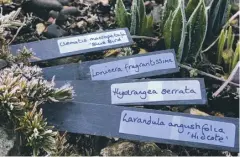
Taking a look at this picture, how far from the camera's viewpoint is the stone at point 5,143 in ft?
4.33

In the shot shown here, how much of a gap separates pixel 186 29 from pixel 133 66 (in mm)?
263

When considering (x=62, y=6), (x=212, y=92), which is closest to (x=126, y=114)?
(x=212, y=92)

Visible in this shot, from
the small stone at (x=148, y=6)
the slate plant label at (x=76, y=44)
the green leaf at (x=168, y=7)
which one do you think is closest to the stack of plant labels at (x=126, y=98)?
the slate plant label at (x=76, y=44)

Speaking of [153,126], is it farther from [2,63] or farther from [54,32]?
[54,32]

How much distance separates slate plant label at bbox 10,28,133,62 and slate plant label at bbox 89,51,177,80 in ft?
0.35

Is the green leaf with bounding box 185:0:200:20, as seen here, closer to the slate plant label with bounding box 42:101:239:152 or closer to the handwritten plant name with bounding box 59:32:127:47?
the handwritten plant name with bounding box 59:32:127:47

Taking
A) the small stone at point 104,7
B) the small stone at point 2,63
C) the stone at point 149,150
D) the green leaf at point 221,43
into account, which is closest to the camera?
the stone at point 149,150

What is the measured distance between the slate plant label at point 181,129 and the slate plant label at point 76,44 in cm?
42

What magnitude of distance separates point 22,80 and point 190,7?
0.79 m

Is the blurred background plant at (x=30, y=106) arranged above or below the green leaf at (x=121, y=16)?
below

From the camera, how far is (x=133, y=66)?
5.37 ft

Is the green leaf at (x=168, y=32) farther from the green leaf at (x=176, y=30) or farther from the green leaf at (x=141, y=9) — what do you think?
the green leaf at (x=141, y=9)

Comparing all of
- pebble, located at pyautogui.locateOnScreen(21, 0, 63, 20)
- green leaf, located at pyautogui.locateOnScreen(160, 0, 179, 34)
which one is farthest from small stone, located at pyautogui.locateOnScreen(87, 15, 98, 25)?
green leaf, located at pyautogui.locateOnScreen(160, 0, 179, 34)

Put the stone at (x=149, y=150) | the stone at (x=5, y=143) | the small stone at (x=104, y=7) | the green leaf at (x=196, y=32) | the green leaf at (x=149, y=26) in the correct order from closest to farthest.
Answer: the stone at (x=5, y=143), the stone at (x=149, y=150), the green leaf at (x=196, y=32), the green leaf at (x=149, y=26), the small stone at (x=104, y=7)
